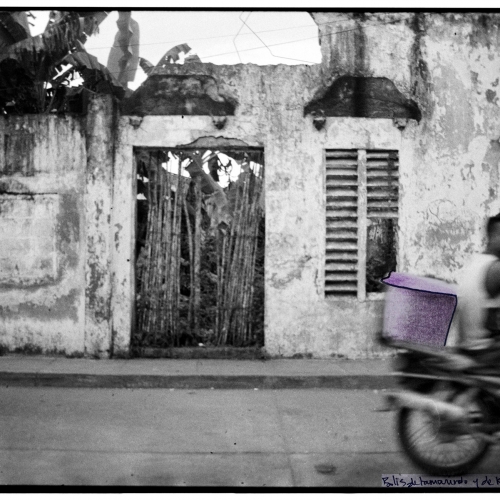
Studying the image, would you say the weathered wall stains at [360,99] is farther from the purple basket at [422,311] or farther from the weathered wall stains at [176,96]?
the purple basket at [422,311]

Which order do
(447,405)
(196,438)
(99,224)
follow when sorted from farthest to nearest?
(99,224)
(196,438)
(447,405)

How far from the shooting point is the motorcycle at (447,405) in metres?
4.53

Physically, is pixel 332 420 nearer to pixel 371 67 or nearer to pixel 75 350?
pixel 75 350

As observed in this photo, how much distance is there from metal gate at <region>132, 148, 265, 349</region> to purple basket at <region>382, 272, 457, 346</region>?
4.19 meters

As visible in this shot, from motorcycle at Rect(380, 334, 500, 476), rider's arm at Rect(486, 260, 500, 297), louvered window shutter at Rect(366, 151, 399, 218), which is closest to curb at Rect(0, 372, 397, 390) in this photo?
louvered window shutter at Rect(366, 151, 399, 218)

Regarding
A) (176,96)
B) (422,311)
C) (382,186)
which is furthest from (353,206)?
(422,311)

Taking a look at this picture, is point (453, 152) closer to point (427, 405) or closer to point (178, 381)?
point (178, 381)

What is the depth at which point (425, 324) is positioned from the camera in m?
4.68

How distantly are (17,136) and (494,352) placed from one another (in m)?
6.38

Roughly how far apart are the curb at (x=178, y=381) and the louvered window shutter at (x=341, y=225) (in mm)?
1516

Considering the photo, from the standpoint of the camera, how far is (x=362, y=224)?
8648 mm

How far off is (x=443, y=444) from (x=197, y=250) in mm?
4787

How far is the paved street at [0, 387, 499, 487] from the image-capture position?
468 cm

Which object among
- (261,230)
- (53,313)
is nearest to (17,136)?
(53,313)
